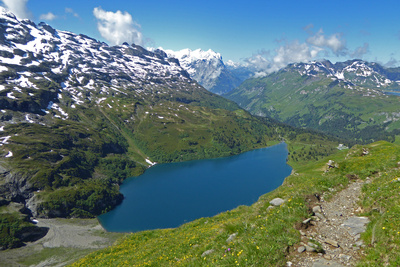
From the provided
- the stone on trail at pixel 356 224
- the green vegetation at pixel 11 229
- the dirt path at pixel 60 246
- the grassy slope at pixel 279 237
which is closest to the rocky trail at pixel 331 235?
the stone on trail at pixel 356 224

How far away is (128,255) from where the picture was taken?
24234 millimetres

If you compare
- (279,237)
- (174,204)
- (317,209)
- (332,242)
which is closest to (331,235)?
(332,242)

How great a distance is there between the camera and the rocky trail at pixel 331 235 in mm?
10938

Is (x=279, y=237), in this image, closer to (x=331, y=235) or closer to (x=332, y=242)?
(x=332, y=242)

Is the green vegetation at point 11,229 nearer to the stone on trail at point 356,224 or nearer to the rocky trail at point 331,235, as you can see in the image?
the rocky trail at point 331,235

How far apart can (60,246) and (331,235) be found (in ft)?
455

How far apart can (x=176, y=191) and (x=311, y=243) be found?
606 ft

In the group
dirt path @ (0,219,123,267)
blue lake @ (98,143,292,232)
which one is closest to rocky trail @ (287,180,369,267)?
dirt path @ (0,219,123,267)

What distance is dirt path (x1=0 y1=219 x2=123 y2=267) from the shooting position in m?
102

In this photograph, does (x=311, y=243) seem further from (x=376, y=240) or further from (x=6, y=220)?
(x=6, y=220)

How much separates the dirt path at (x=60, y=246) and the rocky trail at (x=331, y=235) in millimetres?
107307

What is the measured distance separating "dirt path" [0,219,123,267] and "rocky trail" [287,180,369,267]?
10731 cm

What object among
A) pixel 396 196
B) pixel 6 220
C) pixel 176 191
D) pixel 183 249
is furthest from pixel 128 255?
pixel 176 191

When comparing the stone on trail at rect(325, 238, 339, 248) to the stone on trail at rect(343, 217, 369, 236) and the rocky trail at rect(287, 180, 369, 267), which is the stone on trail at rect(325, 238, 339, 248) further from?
the stone on trail at rect(343, 217, 369, 236)
